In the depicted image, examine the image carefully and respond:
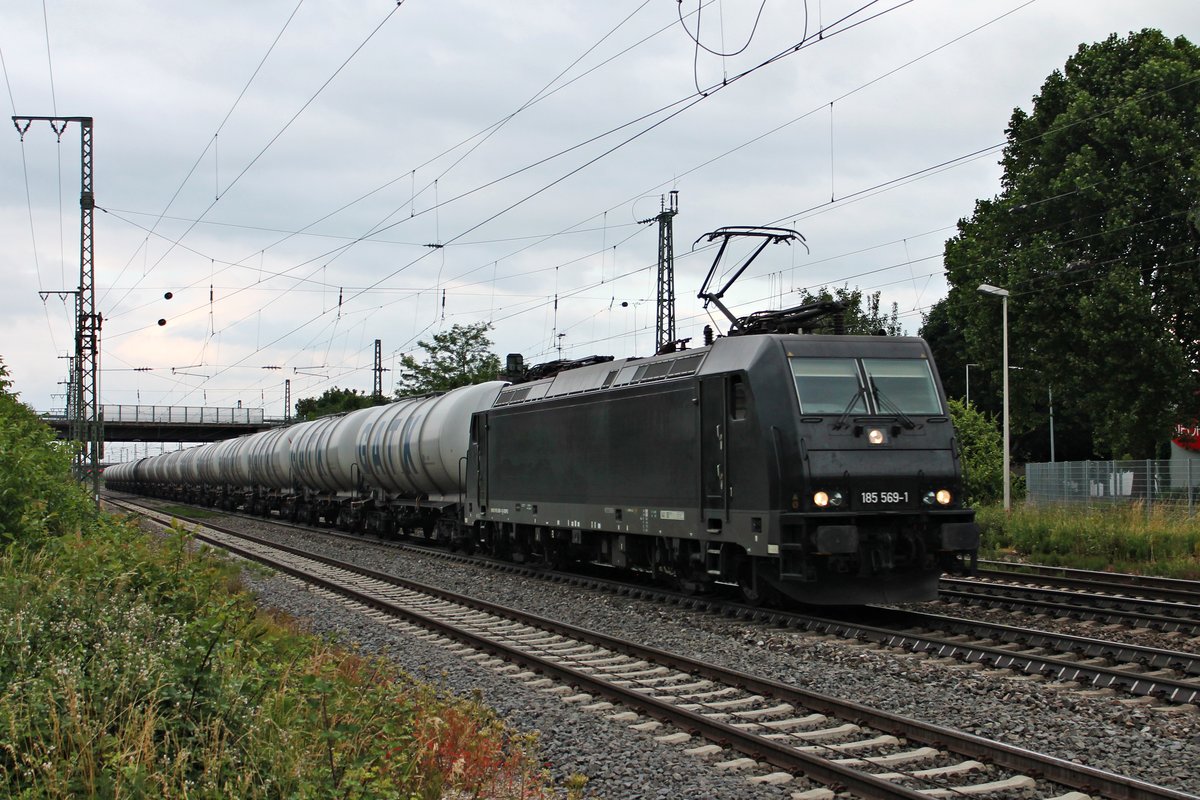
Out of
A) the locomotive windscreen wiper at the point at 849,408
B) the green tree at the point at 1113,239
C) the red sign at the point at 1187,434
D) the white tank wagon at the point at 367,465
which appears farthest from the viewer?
the red sign at the point at 1187,434

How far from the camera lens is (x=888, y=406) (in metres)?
12.9

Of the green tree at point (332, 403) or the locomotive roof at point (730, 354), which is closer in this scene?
the locomotive roof at point (730, 354)

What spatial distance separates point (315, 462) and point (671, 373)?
21367 millimetres

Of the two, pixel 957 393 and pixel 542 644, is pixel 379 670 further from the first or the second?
pixel 957 393

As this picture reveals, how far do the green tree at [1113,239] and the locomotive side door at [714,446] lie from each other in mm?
18508

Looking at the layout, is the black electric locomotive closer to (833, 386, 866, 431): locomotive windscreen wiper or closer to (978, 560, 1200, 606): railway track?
(833, 386, 866, 431): locomotive windscreen wiper

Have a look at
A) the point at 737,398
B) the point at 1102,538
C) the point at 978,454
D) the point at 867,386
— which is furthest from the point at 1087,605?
the point at 978,454

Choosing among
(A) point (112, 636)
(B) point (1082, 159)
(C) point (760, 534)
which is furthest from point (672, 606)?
(B) point (1082, 159)

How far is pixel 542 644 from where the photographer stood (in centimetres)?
1175

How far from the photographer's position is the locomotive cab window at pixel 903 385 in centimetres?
1295

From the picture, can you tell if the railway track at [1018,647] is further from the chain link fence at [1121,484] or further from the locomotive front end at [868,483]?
the chain link fence at [1121,484]

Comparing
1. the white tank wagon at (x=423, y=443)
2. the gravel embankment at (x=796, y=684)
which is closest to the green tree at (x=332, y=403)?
the white tank wagon at (x=423, y=443)

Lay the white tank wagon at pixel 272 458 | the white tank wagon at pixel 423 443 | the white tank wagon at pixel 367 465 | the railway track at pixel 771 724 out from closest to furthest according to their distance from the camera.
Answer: the railway track at pixel 771 724
the white tank wagon at pixel 423 443
the white tank wagon at pixel 367 465
the white tank wagon at pixel 272 458

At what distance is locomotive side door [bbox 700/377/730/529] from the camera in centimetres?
1312
